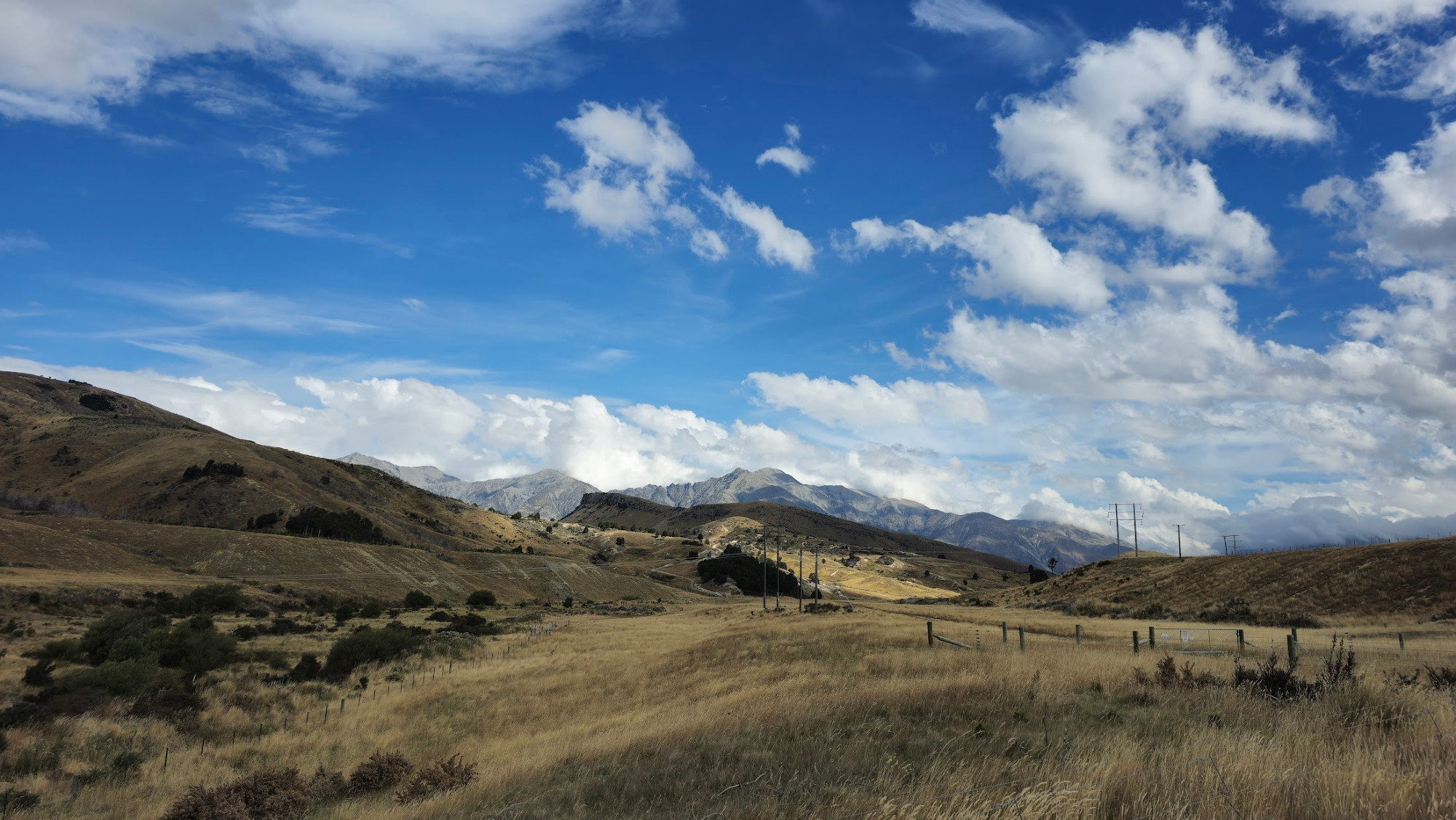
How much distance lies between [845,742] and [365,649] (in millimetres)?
33048

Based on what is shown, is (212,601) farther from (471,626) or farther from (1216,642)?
(1216,642)

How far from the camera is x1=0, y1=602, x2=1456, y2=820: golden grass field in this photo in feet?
22.0

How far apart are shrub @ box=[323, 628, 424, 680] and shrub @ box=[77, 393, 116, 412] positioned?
620 feet

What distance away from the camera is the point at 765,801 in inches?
306

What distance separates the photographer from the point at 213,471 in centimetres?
10188

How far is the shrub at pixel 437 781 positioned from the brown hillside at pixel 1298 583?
5441cm

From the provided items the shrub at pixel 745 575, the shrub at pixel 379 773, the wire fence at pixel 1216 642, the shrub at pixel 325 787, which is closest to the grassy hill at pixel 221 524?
the shrub at pixel 745 575

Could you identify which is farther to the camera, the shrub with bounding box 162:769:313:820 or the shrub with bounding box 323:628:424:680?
the shrub with bounding box 323:628:424:680

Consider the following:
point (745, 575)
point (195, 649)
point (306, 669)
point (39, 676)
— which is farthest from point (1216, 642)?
point (745, 575)

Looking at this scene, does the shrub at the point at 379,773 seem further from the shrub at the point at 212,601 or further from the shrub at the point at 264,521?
the shrub at the point at 264,521

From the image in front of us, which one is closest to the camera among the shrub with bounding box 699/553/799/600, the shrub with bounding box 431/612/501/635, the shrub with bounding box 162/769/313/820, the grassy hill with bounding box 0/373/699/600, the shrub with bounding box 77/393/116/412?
the shrub with bounding box 162/769/313/820

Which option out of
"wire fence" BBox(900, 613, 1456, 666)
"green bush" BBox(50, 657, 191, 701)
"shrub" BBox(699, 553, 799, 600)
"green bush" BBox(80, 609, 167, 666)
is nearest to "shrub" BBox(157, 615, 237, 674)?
"green bush" BBox(80, 609, 167, 666)

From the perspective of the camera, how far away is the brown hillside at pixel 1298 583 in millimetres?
46438

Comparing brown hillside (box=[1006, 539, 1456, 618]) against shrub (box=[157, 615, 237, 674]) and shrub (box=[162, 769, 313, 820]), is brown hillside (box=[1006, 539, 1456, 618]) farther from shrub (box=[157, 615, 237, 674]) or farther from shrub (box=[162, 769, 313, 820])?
shrub (box=[157, 615, 237, 674])
